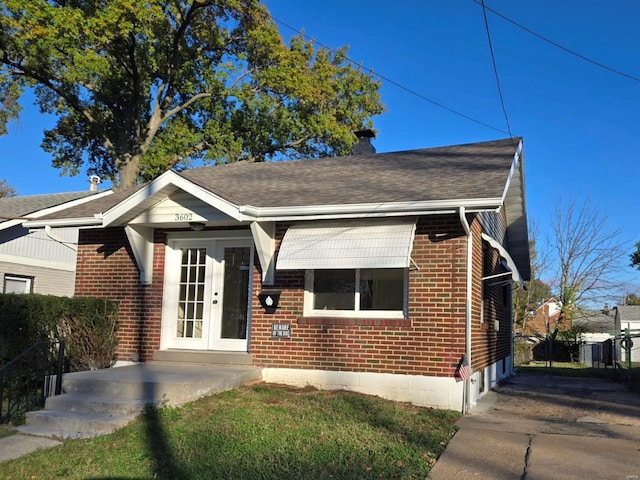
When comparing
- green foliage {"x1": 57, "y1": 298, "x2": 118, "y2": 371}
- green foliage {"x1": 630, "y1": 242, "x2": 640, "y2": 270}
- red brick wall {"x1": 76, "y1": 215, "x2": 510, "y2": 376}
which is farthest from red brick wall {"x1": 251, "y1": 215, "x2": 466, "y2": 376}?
green foliage {"x1": 630, "y1": 242, "x2": 640, "y2": 270}

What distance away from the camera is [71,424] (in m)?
7.04

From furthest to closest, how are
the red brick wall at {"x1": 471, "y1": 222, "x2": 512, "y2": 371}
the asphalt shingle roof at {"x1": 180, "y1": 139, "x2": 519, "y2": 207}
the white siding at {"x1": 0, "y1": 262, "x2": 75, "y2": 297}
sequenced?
the white siding at {"x1": 0, "y1": 262, "x2": 75, "y2": 297} → the red brick wall at {"x1": 471, "y1": 222, "x2": 512, "y2": 371} → the asphalt shingle roof at {"x1": 180, "y1": 139, "x2": 519, "y2": 207}

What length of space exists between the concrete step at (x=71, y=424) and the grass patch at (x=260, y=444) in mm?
271

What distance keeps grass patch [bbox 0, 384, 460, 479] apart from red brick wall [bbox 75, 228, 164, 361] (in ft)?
10.6

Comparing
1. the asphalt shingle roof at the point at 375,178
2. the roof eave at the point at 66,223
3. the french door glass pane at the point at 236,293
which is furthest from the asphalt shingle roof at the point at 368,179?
the french door glass pane at the point at 236,293

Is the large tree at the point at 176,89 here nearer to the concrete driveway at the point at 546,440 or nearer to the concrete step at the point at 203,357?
the concrete step at the point at 203,357

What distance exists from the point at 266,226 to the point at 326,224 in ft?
3.31

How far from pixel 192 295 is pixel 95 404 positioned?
10.8ft

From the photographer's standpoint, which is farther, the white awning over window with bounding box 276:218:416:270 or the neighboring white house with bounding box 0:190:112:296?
the neighboring white house with bounding box 0:190:112:296

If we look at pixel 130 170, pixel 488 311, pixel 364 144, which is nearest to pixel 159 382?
pixel 488 311

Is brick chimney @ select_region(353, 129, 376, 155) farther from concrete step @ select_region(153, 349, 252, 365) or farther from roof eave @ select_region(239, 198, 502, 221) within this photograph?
concrete step @ select_region(153, 349, 252, 365)

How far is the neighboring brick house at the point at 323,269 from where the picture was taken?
841 centimetres

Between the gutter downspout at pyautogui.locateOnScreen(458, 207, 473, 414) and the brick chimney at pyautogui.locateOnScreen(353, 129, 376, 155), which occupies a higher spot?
the brick chimney at pyautogui.locateOnScreen(353, 129, 376, 155)

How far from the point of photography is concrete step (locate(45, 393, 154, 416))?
7.22m
